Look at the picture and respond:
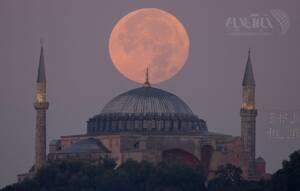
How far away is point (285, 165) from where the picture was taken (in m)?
200

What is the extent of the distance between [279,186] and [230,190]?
152 inches

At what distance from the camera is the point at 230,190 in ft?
652

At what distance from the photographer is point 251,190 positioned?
199 metres

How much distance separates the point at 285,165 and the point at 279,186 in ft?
11.0

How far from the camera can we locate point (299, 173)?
7687 inches

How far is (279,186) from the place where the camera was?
197 meters

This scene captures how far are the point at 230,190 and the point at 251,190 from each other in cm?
148

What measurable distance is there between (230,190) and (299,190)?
282 inches

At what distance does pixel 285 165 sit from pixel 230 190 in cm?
444

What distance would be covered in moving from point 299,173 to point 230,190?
19.6ft

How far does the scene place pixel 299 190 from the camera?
634 ft

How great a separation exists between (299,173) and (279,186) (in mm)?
2294

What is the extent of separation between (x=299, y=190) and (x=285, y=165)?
22.4 ft

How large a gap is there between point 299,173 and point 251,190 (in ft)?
15.8
